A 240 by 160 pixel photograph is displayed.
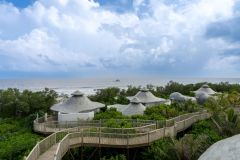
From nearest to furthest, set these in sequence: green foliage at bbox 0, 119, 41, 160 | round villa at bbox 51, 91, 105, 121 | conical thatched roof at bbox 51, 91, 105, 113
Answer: green foliage at bbox 0, 119, 41, 160
round villa at bbox 51, 91, 105, 121
conical thatched roof at bbox 51, 91, 105, 113

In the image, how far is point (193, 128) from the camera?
34062mm

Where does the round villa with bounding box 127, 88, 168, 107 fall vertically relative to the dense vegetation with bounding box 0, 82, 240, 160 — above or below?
above

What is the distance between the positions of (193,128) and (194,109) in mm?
6526

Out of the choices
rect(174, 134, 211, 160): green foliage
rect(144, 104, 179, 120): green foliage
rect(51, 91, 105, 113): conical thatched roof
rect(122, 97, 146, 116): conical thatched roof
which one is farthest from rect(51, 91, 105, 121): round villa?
rect(174, 134, 211, 160): green foliage

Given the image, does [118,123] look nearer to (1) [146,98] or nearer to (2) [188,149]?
(2) [188,149]

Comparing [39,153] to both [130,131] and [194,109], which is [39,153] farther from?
[194,109]

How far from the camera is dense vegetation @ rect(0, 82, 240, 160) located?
24188 millimetres

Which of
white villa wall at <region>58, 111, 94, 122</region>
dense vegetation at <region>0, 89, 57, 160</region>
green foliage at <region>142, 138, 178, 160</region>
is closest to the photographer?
green foliage at <region>142, 138, 178, 160</region>

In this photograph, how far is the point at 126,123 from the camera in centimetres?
3047

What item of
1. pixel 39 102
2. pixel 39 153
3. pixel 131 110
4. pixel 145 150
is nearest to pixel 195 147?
pixel 145 150

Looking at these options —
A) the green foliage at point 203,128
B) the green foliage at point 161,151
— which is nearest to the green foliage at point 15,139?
the green foliage at point 161,151

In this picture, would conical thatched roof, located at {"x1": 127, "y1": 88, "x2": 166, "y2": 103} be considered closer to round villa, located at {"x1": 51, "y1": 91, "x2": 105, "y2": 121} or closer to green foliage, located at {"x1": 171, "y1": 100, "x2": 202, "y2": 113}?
green foliage, located at {"x1": 171, "y1": 100, "x2": 202, "y2": 113}

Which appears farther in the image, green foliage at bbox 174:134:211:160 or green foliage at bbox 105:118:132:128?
green foliage at bbox 105:118:132:128

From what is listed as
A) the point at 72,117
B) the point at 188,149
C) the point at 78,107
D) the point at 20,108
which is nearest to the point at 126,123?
the point at 72,117
